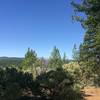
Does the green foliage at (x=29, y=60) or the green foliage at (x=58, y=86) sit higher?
the green foliage at (x=29, y=60)

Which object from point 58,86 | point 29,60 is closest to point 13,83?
point 58,86

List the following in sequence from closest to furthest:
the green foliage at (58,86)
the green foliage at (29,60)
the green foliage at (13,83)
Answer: the green foliage at (13,83), the green foliage at (58,86), the green foliage at (29,60)

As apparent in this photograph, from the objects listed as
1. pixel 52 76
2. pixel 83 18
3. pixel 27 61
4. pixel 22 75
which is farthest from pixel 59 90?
pixel 27 61

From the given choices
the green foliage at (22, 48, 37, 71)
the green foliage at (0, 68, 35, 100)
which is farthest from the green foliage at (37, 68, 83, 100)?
the green foliage at (22, 48, 37, 71)

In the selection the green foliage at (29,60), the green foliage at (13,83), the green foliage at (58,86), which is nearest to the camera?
the green foliage at (13,83)

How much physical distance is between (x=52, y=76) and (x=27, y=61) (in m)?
59.7

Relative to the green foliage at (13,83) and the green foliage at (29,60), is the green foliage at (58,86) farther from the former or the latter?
the green foliage at (29,60)

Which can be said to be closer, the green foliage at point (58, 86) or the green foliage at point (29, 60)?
the green foliage at point (58, 86)

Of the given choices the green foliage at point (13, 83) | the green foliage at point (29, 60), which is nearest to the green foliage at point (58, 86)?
the green foliage at point (13, 83)

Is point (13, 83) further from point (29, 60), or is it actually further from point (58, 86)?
point (29, 60)

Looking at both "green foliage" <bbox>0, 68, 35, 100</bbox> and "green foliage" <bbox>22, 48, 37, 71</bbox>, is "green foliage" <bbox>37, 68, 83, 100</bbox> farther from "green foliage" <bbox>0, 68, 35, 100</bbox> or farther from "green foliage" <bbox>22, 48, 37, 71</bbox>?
"green foliage" <bbox>22, 48, 37, 71</bbox>

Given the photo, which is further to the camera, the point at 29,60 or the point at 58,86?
the point at 29,60

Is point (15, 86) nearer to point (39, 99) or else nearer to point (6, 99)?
point (6, 99)

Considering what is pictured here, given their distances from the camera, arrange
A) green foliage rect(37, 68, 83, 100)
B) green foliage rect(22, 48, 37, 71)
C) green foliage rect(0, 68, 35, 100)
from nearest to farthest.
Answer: green foliage rect(0, 68, 35, 100)
green foliage rect(37, 68, 83, 100)
green foliage rect(22, 48, 37, 71)
